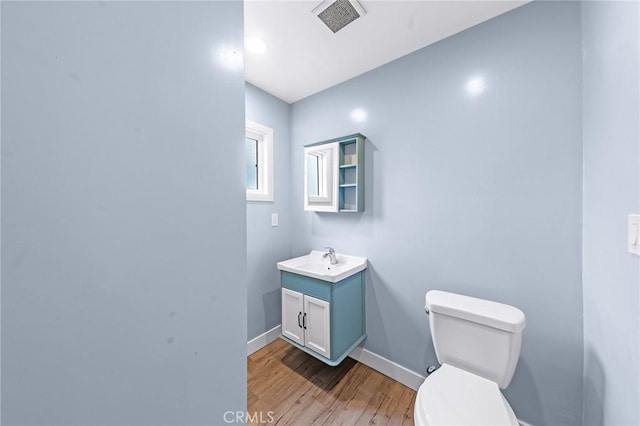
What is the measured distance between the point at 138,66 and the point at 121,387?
1.85ft

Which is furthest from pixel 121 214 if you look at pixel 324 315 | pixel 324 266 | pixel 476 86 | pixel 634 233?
pixel 476 86

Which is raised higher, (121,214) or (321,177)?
(321,177)

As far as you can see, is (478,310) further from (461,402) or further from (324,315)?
(324,315)

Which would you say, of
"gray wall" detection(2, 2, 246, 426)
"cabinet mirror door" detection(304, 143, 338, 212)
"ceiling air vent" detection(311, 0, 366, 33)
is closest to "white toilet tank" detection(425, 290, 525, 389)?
"cabinet mirror door" detection(304, 143, 338, 212)

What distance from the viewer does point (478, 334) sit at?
1180mm

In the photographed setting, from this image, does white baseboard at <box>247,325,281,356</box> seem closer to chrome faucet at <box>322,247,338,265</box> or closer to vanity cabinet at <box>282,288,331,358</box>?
vanity cabinet at <box>282,288,331,358</box>

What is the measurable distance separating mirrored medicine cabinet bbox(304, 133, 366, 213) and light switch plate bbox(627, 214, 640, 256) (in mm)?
1299

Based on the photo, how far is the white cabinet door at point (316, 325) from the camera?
161 centimetres

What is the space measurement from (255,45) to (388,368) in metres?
2.54

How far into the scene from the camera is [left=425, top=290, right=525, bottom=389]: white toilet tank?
111 cm

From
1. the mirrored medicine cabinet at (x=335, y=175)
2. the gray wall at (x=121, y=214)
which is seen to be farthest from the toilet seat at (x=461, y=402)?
the mirrored medicine cabinet at (x=335, y=175)

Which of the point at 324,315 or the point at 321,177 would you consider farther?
the point at 321,177

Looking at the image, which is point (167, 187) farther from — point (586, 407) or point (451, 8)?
point (586, 407)

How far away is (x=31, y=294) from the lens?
1.01 feet
